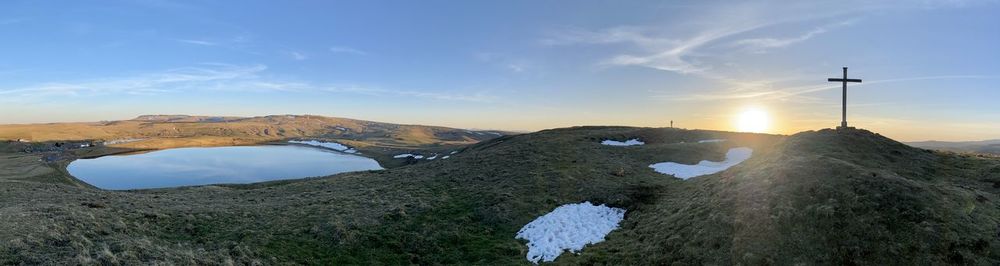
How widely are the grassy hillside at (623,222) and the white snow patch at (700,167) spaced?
2749 millimetres

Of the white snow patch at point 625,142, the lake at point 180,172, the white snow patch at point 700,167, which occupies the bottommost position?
the lake at point 180,172

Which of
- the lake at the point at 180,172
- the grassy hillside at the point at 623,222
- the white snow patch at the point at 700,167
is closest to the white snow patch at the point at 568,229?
the grassy hillside at the point at 623,222

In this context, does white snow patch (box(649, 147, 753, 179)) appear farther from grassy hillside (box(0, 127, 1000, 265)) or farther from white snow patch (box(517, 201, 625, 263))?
white snow patch (box(517, 201, 625, 263))

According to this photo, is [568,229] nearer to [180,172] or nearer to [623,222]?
[623,222]

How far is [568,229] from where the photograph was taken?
22.0 m

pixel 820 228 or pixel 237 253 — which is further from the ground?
pixel 820 228

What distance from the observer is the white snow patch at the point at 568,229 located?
19.7 metres

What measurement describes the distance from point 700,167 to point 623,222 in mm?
18305

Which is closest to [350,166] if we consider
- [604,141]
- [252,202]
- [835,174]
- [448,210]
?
[604,141]

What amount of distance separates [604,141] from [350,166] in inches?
2852

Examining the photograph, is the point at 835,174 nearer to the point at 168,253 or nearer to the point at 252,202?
the point at 168,253

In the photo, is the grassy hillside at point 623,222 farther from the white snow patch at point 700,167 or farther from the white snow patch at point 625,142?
the white snow patch at point 625,142

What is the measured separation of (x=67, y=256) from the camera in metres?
13.8

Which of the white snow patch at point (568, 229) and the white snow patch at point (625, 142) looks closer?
the white snow patch at point (568, 229)
